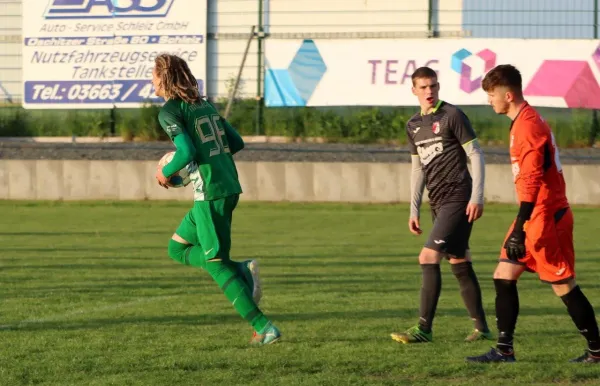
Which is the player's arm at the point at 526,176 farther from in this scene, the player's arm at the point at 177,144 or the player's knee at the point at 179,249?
the player's knee at the point at 179,249

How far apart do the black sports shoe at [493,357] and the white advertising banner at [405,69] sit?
53.4ft

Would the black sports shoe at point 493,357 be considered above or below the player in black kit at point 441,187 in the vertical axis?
below

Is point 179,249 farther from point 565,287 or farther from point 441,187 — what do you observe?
point 565,287

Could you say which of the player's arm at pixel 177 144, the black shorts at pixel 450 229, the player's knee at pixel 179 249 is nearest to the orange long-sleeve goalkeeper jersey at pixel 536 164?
the black shorts at pixel 450 229

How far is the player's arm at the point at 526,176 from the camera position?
689 cm

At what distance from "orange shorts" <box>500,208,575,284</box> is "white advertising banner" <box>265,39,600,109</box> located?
16230 millimetres

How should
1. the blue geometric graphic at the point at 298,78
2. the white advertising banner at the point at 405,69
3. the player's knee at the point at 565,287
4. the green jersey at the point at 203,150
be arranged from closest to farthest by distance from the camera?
the player's knee at the point at 565,287
the green jersey at the point at 203,150
the white advertising banner at the point at 405,69
the blue geometric graphic at the point at 298,78

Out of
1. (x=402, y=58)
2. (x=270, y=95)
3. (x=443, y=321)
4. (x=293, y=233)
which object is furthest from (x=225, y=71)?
(x=443, y=321)

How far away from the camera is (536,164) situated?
6.89 m

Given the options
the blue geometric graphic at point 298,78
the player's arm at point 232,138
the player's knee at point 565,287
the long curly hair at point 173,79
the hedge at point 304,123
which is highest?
the long curly hair at point 173,79

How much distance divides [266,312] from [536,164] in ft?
10.6

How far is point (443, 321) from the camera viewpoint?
898 cm

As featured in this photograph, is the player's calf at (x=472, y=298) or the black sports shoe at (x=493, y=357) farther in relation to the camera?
the player's calf at (x=472, y=298)

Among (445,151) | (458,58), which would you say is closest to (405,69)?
(458,58)
